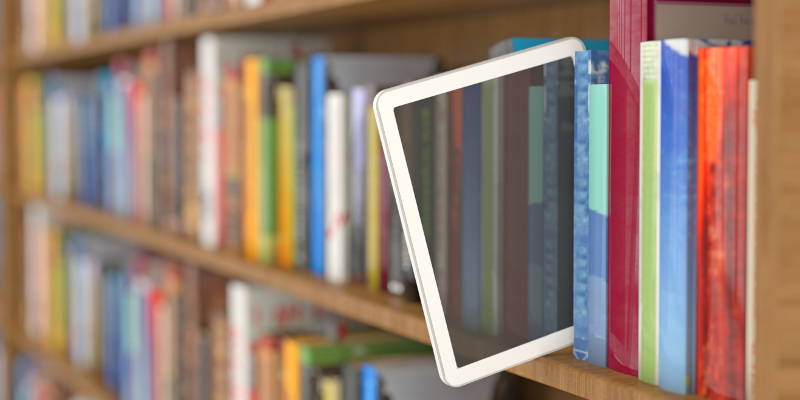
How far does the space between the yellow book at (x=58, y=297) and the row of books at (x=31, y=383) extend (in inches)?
3.8

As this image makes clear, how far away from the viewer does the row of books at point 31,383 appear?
194 centimetres

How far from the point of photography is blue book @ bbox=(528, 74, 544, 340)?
63cm

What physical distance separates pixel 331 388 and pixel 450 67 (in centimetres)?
46

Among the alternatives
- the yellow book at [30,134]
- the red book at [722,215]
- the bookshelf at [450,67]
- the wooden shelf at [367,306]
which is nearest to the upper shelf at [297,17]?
the bookshelf at [450,67]

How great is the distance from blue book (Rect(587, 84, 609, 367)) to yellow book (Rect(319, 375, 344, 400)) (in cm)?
42

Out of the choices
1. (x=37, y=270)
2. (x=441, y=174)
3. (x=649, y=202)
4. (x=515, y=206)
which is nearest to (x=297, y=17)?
(x=441, y=174)

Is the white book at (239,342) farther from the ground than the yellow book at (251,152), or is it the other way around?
the yellow book at (251,152)

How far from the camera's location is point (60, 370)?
5.98ft

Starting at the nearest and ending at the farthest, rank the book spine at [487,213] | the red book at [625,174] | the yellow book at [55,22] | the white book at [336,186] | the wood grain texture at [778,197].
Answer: the wood grain texture at [778,197]
the red book at [625,174]
the book spine at [487,213]
the white book at [336,186]
the yellow book at [55,22]

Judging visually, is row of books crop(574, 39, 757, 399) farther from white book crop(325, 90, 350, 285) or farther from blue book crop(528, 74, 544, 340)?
white book crop(325, 90, 350, 285)

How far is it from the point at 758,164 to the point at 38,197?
69.5 inches

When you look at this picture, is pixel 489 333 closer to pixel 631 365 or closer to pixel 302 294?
pixel 631 365

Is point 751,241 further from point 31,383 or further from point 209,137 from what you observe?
point 31,383

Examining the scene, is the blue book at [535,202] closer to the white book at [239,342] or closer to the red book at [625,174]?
the red book at [625,174]
